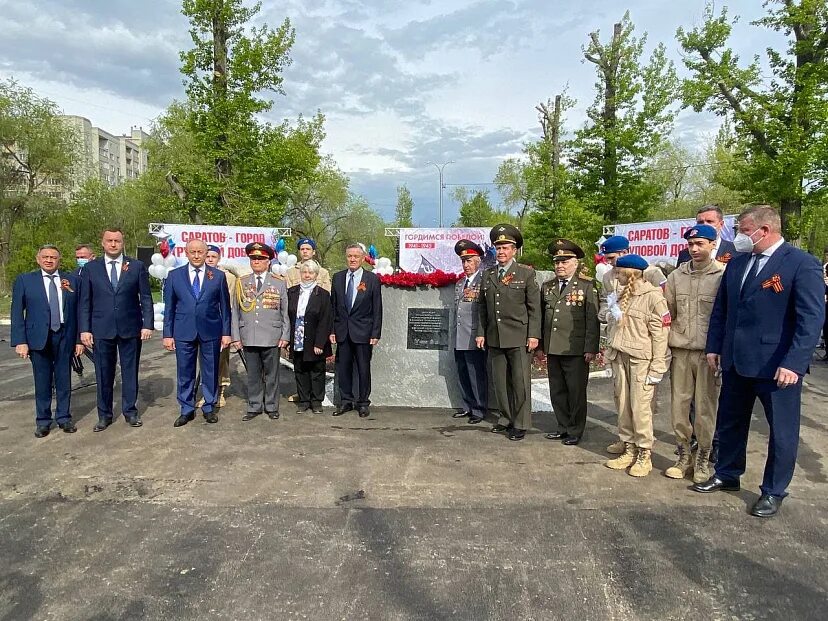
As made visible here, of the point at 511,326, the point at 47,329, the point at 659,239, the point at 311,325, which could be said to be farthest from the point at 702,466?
the point at 659,239

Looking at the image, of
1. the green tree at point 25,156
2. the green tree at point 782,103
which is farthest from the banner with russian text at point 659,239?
the green tree at point 25,156

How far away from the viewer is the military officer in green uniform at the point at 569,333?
532cm

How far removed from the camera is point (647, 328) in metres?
4.55

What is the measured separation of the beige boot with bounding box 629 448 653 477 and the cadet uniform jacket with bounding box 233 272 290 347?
3.79m

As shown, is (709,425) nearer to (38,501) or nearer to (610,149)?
(38,501)

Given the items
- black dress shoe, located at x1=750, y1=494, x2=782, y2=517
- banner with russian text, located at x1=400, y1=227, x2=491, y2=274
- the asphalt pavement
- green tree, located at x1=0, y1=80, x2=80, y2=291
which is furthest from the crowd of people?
green tree, located at x1=0, y1=80, x2=80, y2=291

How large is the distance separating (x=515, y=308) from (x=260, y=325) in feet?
9.07

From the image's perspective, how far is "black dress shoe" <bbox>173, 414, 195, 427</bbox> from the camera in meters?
5.95

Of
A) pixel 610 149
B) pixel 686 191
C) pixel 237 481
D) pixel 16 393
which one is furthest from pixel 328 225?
pixel 237 481

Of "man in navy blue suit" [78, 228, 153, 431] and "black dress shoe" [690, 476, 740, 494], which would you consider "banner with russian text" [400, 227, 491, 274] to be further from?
"black dress shoe" [690, 476, 740, 494]

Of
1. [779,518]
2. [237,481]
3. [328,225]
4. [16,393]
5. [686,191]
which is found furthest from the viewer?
[328,225]

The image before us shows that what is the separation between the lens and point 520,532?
3.57 m

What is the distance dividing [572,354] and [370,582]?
120 inches

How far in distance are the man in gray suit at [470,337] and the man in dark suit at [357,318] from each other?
93 cm
